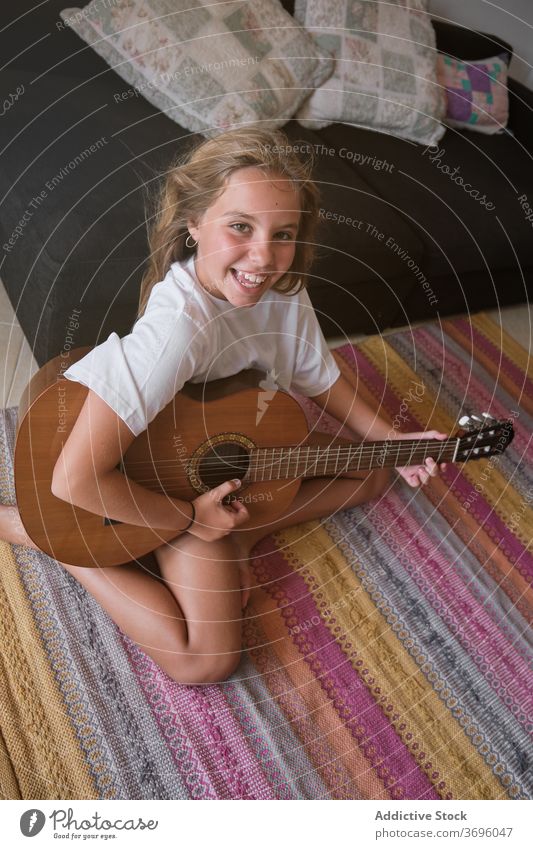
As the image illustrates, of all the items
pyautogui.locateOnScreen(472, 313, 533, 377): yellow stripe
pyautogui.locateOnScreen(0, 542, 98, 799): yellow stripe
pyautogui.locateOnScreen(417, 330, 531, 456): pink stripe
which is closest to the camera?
pyautogui.locateOnScreen(0, 542, 98, 799): yellow stripe

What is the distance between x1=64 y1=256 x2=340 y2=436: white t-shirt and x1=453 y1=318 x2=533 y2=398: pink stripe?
2.70ft

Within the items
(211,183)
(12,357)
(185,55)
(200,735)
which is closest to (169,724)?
(200,735)

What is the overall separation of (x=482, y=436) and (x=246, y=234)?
451 mm

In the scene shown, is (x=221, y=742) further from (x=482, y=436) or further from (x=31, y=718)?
(x=482, y=436)

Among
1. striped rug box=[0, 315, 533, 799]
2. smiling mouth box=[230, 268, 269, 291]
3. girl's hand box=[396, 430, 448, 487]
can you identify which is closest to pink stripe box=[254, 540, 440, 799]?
striped rug box=[0, 315, 533, 799]

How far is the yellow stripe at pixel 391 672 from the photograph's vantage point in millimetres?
809

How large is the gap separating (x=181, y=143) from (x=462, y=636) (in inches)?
30.8

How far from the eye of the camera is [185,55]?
2.13 feet

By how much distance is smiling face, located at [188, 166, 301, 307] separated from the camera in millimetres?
552

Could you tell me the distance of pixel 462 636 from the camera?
36.7 inches

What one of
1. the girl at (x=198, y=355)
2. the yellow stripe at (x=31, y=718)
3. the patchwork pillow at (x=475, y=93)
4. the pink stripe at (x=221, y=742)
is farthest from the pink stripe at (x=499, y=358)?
the yellow stripe at (x=31, y=718)

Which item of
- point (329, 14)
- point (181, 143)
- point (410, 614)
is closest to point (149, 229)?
point (181, 143)
